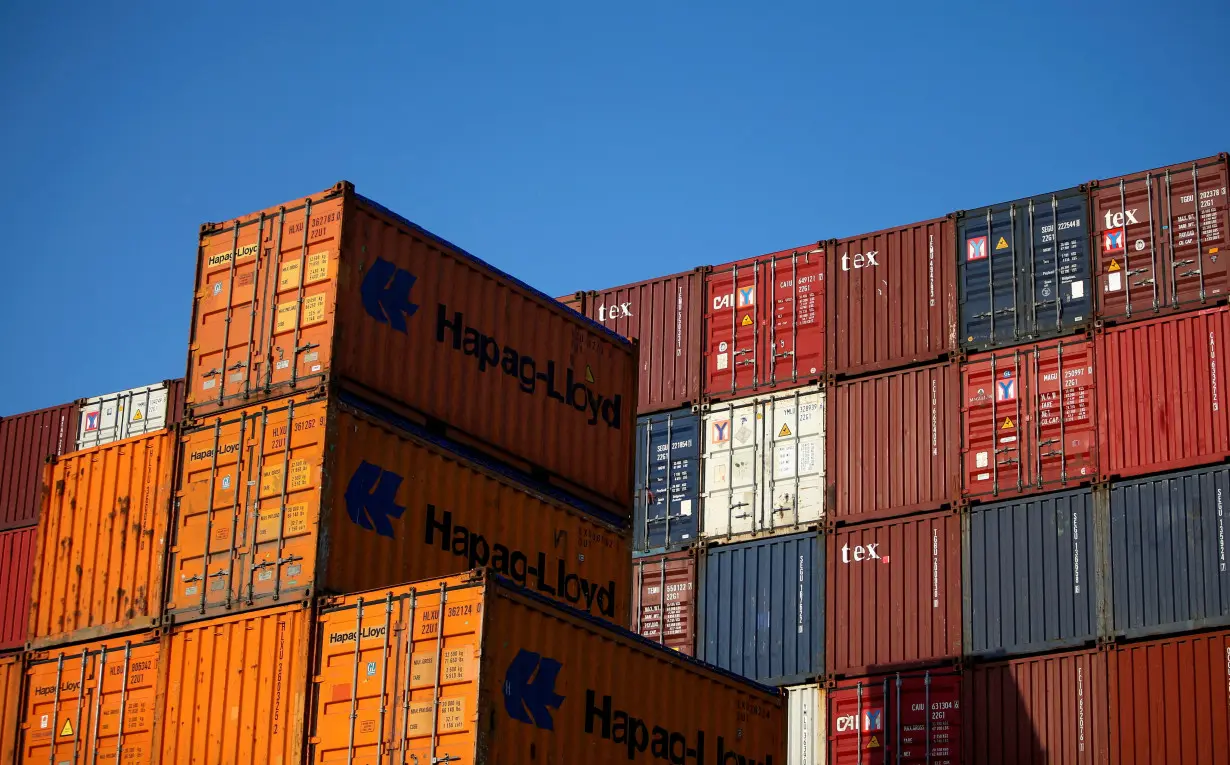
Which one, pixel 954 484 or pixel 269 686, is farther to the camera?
pixel 954 484

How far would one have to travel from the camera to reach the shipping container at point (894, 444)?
32.5 metres

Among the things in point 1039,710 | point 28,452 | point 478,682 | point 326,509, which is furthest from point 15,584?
point 478,682

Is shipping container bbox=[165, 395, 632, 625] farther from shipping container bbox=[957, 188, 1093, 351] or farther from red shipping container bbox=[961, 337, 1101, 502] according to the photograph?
shipping container bbox=[957, 188, 1093, 351]

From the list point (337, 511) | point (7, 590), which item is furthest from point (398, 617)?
point (7, 590)

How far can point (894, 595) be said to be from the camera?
106 ft

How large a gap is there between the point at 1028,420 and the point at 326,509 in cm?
1382

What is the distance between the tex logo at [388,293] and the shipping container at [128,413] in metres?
16.1

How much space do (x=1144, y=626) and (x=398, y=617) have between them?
13.4m

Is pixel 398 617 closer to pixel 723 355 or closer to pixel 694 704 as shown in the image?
pixel 694 704

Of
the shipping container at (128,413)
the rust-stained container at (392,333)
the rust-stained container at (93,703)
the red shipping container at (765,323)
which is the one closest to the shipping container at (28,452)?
the shipping container at (128,413)

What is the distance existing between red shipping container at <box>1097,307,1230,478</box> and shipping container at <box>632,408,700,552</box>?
307 inches

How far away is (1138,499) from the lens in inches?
1185

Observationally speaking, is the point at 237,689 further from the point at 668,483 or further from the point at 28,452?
the point at 28,452

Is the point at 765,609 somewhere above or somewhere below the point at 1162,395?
below
